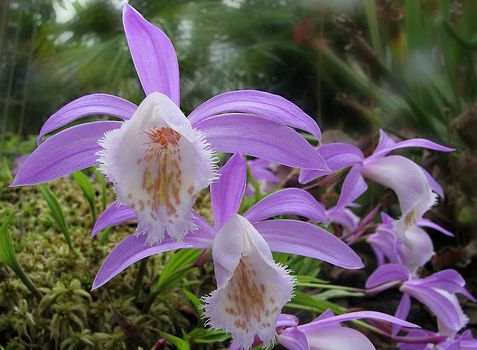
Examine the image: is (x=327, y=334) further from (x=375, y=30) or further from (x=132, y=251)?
(x=375, y=30)

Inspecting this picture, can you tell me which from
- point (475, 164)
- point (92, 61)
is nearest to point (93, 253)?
point (475, 164)

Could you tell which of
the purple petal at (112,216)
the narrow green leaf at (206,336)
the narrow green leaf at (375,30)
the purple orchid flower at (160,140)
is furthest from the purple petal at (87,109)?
the narrow green leaf at (375,30)

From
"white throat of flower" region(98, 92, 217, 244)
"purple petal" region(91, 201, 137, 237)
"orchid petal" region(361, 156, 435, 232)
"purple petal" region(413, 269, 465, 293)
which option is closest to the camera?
"white throat of flower" region(98, 92, 217, 244)

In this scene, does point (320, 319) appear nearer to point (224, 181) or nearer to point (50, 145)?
point (224, 181)

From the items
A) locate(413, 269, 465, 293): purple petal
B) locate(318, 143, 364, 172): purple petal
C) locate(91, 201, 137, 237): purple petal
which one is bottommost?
locate(413, 269, 465, 293): purple petal

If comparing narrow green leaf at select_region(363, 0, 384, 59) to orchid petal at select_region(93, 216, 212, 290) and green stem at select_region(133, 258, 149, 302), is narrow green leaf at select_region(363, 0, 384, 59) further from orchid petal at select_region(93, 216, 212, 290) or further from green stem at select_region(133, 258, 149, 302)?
orchid petal at select_region(93, 216, 212, 290)

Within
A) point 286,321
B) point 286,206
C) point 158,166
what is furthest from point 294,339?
point 158,166

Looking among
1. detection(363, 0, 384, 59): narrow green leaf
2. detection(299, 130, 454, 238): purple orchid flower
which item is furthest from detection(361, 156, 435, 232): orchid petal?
detection(363, 0, 384, 59): narrow green leaf
